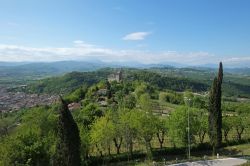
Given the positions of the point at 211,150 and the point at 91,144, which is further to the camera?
the point at 211,150

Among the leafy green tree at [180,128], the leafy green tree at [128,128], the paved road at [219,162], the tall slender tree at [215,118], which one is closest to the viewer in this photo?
the paved road at [219,162]

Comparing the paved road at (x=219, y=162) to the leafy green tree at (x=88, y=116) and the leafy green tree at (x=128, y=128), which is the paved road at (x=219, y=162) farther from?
the leafy green tree at (x=88, y=116)

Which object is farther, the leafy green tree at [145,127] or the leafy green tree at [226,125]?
the leafy green tree at [226,125]

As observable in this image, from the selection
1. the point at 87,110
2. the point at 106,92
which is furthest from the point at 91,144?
the point at 106,92

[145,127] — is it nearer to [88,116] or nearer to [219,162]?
[219,162]

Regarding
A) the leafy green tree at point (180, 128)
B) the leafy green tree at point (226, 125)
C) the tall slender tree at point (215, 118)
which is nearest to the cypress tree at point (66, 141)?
the leafy green tree at point (180, 128)

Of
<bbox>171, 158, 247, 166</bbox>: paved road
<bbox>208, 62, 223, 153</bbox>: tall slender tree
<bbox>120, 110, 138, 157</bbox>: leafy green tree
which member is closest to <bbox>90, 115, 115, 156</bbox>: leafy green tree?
<bbox>120, 110, 138, 157</bbox>: leafy green tree

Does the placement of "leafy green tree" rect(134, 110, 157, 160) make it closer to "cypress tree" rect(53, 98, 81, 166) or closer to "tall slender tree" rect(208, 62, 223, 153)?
"tall slender tree" rect(208, 62, 223, 153)

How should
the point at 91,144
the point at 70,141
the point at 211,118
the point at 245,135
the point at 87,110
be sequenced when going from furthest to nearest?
1. the point at 87,110
2. the point at 245,135
3. the point at 211,118
4. the point at 91,144
5. the point at 70,141

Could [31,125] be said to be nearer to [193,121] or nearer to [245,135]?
[193,121]
